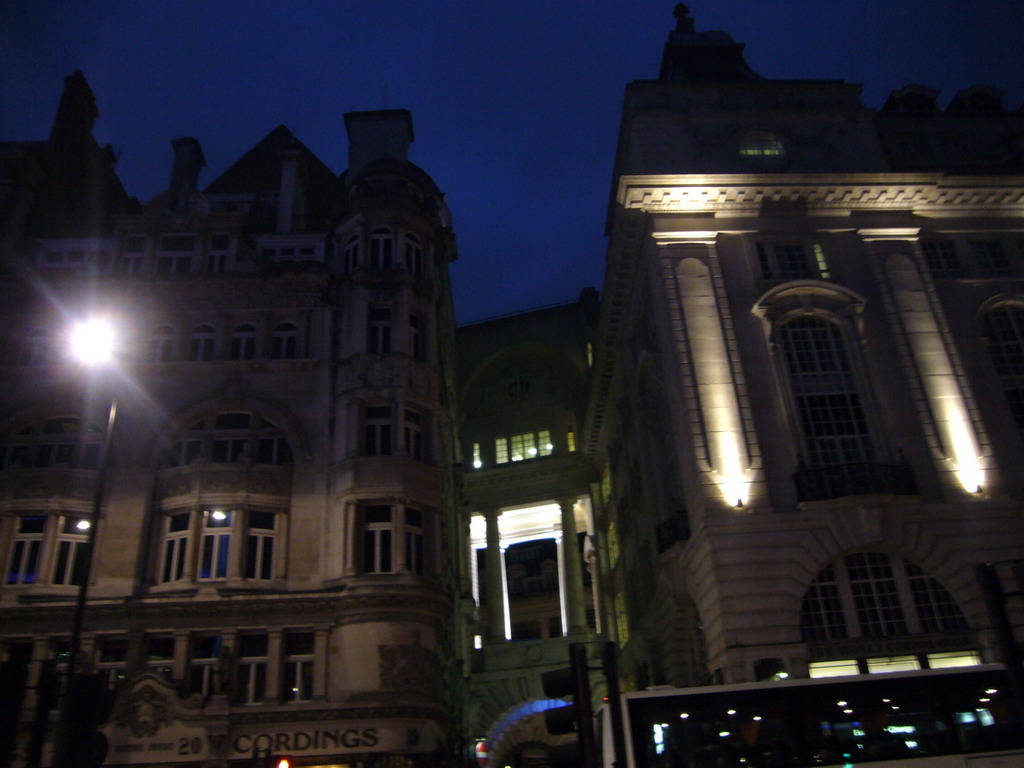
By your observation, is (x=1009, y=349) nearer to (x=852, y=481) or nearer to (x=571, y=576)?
(x=852, y=481)

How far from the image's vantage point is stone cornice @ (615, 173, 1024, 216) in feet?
103

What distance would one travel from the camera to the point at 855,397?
2934 centimetres

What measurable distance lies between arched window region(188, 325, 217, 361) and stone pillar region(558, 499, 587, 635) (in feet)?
92.8

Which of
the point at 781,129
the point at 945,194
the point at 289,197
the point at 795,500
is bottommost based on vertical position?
the point at 795,500

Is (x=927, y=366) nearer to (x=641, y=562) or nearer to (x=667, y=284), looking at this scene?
(x=667, y=284)

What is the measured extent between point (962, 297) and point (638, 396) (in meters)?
13.0

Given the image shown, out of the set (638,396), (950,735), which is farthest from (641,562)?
(950,735)

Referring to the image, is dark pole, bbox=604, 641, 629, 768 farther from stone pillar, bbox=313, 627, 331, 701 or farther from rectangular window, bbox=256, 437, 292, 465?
rectangular window, bbox=256, 437, 292, 465

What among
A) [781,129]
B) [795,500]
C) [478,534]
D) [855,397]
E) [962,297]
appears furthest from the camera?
[478,534]

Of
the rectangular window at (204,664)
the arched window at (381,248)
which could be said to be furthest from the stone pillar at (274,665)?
the arched window at (381,248)

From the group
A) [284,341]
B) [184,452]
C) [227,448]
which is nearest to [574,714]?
[227,448]

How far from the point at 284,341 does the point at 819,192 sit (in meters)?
21.8

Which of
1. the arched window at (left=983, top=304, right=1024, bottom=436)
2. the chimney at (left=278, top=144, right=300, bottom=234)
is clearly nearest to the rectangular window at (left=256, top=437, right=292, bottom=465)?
the chimney at (left=278, top=144, right=300, bottom=234)

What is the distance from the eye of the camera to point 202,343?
3353 centimetres
